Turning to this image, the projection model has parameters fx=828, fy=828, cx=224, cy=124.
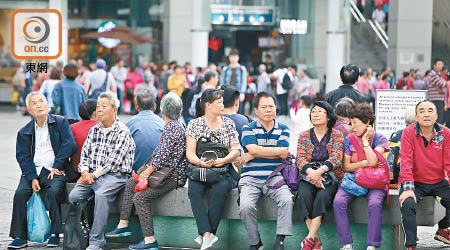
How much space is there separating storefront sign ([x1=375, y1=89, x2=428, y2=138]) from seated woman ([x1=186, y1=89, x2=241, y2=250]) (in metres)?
3.47

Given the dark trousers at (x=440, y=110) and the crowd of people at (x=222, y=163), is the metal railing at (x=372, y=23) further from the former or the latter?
the crowd of people at (x=222, y=163)

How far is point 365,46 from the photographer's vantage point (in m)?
33.4

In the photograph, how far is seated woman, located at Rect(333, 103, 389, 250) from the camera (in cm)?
756

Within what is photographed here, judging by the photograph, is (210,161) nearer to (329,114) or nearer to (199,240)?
(199,240)

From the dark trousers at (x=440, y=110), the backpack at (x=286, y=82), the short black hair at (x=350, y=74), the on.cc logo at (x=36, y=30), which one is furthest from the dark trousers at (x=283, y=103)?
the short black hair at (x=350, y=74)

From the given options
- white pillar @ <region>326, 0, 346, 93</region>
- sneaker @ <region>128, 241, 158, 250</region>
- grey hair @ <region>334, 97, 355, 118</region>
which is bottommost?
sneaker @ <region>128, 241, 158, 250</region>

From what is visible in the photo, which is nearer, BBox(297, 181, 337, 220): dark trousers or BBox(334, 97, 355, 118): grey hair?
BBox(297, 181, 337, 220): dark trousers

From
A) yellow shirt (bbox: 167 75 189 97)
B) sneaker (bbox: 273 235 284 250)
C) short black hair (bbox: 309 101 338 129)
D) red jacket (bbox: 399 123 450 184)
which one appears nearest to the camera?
sneaker (bbox: 273 235 284 250)

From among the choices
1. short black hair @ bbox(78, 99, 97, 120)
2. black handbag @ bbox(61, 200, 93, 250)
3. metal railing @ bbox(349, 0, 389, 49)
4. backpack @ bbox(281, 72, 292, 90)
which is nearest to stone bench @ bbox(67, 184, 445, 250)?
black handbag @ bbox(61, 200, 93, 250)

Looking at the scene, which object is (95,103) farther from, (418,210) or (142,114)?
(418,210)

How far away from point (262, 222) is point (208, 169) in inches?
32.0

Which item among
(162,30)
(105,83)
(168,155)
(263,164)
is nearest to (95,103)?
(168,155)

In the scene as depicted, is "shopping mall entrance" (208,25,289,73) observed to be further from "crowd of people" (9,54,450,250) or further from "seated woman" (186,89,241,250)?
"seated woman" (186,89,241,250)

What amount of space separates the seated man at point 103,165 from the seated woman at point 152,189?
16 cm
